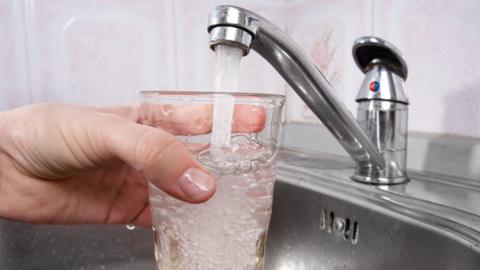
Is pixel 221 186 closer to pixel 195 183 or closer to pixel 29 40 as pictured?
pixel 195 183

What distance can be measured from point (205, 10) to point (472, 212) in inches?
25.5

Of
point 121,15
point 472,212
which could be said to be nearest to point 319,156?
point 472,212

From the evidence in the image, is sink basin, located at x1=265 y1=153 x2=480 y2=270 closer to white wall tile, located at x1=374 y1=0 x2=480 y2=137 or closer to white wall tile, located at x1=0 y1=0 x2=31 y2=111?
white wall tile, located at x1=374 y1=0 x2=480 y2=137

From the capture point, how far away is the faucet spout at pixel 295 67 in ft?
1.09

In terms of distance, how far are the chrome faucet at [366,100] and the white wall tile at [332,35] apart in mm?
217

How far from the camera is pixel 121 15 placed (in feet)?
2.72

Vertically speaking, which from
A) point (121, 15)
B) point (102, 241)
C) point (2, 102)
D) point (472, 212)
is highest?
point (121, 15)

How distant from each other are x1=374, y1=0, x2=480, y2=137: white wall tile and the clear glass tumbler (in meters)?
0.38

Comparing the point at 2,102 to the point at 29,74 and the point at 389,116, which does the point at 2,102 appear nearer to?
the point at 29,74

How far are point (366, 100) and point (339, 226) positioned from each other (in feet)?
0.53

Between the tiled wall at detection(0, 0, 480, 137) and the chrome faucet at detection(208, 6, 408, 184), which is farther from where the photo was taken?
the tiled wall at detection(0, 0, 480, 137)

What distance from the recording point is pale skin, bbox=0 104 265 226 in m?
0.28

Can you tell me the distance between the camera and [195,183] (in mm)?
265

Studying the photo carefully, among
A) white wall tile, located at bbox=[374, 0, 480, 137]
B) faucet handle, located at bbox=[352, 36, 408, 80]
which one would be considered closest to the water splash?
faucet handle, located at bbox=[352, 36, 408, 80]
